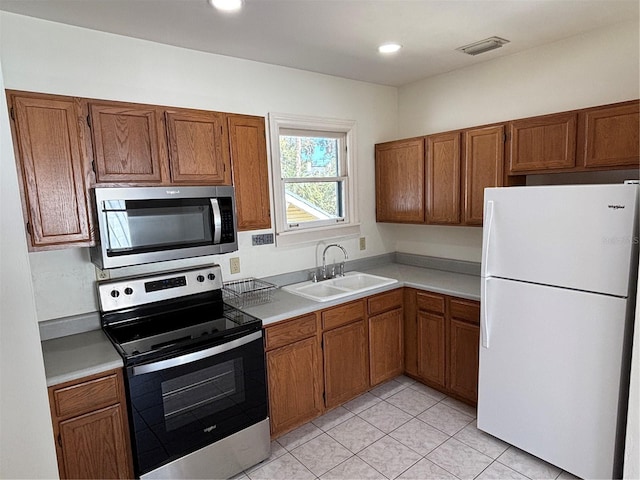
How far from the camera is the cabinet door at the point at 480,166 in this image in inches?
105

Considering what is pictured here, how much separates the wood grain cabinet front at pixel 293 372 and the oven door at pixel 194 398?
121mm

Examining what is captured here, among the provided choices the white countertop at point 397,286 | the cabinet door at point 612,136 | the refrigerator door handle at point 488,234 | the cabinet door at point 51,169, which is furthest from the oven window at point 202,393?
the cabinet door at point 612,136

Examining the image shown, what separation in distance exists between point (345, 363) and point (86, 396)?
165cm

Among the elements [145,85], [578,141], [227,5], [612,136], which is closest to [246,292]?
[145,85]

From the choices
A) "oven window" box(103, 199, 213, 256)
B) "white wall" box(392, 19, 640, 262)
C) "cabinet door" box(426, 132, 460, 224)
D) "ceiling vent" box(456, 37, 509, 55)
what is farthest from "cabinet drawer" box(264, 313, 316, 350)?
"ceiling vent" box(456, 37, 509, 55)

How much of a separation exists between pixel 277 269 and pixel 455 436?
67.1 inches

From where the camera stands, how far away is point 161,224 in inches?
83.3

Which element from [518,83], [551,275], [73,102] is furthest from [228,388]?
[518,83]

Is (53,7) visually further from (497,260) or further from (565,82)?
(565,82)

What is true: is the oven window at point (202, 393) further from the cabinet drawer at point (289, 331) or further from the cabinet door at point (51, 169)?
the cabinet door at point (51, 169)

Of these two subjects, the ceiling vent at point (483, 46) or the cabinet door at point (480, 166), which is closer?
the ceiling vent at point (483, 46)

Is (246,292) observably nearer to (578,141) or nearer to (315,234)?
(315,234)

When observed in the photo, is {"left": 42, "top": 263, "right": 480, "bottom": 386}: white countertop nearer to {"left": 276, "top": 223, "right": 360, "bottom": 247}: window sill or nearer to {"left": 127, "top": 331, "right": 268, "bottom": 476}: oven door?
{"left": 127, "top": 331, "right": 268, "bottom": 476}: oven door

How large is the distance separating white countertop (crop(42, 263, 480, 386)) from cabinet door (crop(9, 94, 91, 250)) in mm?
545
